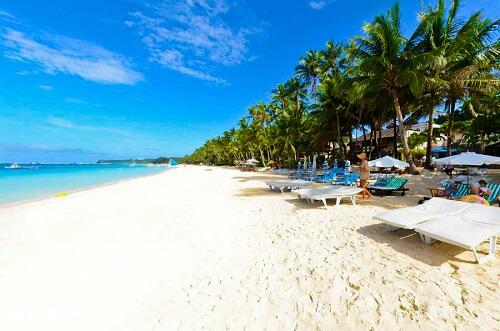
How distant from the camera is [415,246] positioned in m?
4.20

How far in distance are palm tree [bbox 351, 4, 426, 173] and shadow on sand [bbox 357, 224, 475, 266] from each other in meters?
11.9

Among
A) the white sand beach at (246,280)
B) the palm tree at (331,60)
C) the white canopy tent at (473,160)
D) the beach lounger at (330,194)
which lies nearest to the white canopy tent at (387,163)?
the white canopy tent at (473,160)

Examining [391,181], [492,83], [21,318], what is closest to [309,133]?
[492,83]

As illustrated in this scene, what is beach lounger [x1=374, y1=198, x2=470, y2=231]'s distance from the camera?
436 cm

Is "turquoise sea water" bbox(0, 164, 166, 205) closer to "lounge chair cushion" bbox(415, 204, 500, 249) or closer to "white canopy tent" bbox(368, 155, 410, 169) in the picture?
"lounge chair cushion" bbox(415, 204, 500, 249)

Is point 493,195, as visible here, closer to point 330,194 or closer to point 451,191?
point 451,191

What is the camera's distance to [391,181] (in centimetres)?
959

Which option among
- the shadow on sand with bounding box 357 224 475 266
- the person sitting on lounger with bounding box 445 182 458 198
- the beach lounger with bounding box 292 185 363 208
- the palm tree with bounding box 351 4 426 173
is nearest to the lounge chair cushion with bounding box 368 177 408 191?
the person sitting on lounger with bounding box 445 182 458 198

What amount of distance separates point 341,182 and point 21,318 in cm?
1198

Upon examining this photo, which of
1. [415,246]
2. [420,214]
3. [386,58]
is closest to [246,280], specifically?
[415,246]

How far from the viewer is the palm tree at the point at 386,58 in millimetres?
14117

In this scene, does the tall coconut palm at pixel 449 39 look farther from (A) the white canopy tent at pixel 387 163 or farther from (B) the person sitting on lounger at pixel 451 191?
(B) the person sitting on lounger at pixel 451 191

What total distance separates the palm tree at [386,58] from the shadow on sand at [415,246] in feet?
39.2

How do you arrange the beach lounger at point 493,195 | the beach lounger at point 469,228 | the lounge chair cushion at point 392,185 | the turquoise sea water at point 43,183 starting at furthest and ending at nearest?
1. the turquoise sea water at point 43,183
2. the lounge chair cushion at point 392,185
3. the beach lounger at point 493,195
4. the beach lounger at point 469,228
